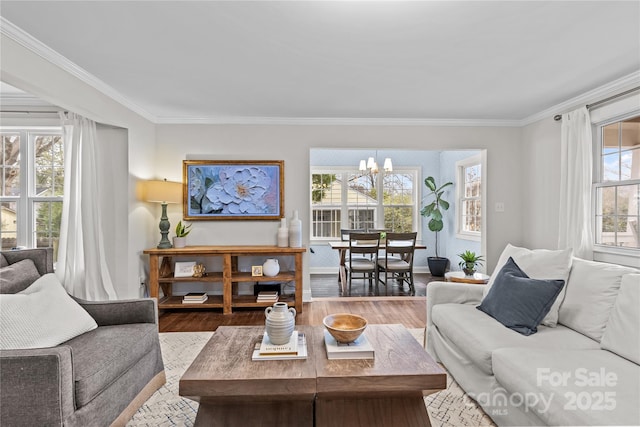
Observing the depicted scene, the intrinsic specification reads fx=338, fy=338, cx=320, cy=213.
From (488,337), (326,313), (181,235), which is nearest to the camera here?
(488,337)

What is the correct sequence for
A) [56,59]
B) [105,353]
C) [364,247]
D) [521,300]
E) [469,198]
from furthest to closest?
[469,198]
[364,247]
[56,59]
[521,300]
[105,353]

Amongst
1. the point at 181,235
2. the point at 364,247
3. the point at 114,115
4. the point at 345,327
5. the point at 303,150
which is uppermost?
the point at 114,115

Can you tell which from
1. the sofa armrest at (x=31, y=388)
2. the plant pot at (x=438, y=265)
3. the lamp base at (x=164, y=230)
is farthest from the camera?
the plant pot at (x=438, y=265)

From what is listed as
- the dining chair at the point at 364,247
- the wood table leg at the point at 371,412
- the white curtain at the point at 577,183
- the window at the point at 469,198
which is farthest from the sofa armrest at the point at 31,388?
the window at the point at 469,198

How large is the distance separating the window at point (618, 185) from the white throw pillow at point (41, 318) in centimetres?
440

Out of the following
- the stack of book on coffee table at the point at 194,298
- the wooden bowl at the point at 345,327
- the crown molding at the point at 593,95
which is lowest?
the stack of book on coffee table at the point at 194,298

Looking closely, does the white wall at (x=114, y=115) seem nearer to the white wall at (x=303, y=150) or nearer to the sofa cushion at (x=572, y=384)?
the white wall at (x=303, y=150)

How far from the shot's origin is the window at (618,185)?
3.07m

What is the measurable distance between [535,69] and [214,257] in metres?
3.92

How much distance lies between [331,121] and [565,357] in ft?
11.3

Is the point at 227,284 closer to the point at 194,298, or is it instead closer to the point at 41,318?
the point at 194,298

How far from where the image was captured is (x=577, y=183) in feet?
11.1

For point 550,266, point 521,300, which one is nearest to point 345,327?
point 521,300

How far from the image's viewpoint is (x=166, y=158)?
4.33m
